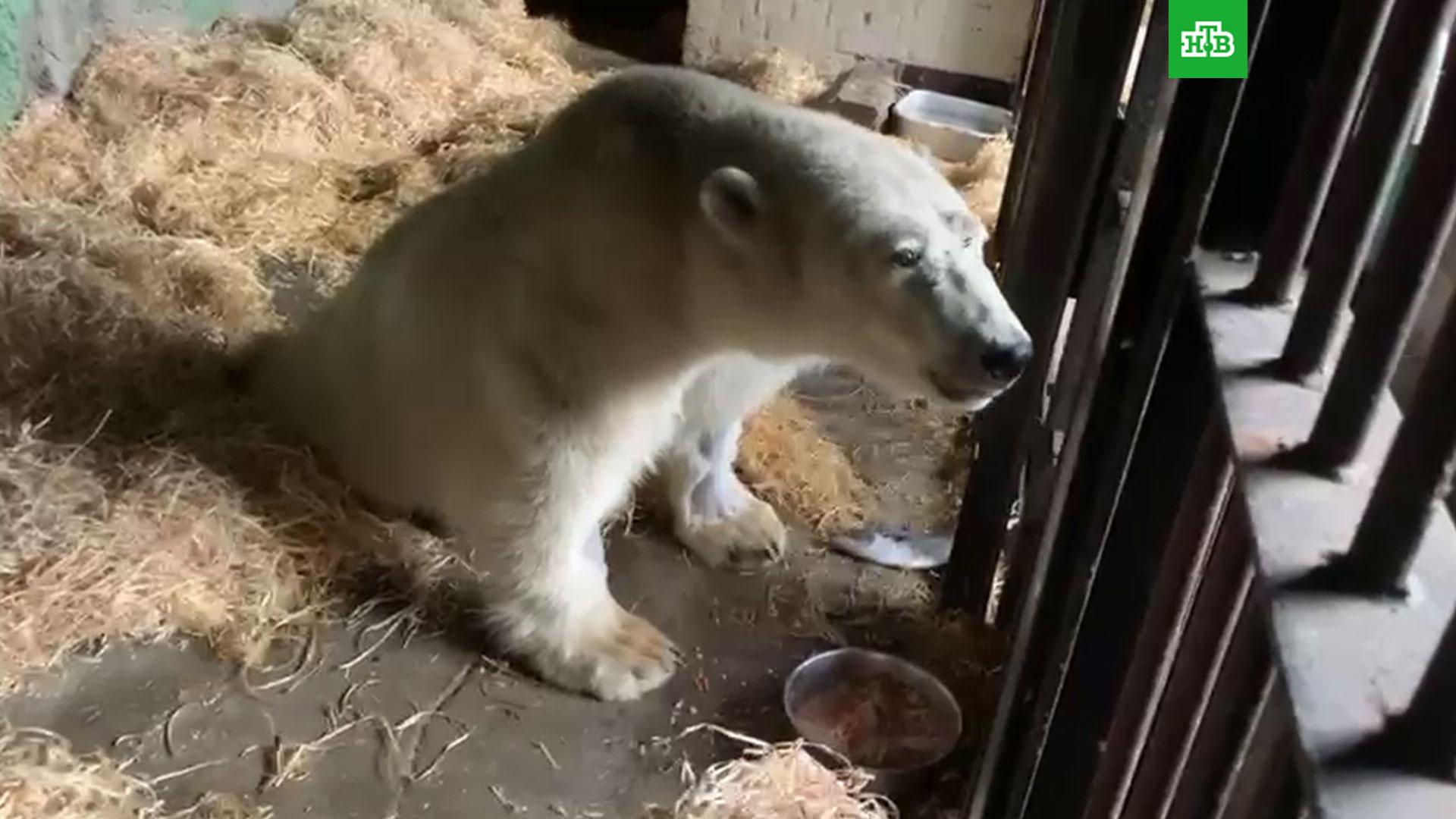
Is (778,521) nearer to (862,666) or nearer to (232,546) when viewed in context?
(862,666)

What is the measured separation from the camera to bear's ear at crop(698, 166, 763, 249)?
2.24 meters

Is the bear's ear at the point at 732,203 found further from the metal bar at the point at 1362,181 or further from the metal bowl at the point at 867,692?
the metal bar at the point at 1362,181

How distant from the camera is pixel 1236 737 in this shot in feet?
4.61

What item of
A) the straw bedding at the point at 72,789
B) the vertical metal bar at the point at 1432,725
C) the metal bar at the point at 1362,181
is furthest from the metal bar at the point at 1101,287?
the straw bedding at the point at 72,789

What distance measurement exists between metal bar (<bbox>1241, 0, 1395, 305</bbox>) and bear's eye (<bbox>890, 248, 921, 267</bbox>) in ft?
1.97

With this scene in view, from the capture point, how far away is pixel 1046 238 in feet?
8.31

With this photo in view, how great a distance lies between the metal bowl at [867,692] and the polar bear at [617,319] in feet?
0.83

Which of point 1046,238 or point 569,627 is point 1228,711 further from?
point 569,627

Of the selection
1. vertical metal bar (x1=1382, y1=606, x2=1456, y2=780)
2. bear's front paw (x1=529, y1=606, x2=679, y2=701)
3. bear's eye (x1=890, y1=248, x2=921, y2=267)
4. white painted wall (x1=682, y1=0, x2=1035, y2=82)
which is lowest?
bear's front paw (x1=529, y1=606, x2=679, y2=701)

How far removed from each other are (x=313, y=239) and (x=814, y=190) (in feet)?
6.67

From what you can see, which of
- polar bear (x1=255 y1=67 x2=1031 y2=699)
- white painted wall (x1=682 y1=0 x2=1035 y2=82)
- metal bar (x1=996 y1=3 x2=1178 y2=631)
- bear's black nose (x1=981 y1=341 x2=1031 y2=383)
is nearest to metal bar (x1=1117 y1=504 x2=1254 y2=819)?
metal bar (x1=996 y1=3 x2=1178 y2=631)

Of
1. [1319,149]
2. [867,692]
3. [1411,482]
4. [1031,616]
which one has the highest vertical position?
[1319,149]

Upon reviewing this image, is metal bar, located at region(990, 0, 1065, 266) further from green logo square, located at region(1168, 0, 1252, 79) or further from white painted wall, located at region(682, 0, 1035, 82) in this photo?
green logo square, located at region(1168, 0, 1252, 79)

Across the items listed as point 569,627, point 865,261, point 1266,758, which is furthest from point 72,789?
point 1266,758
